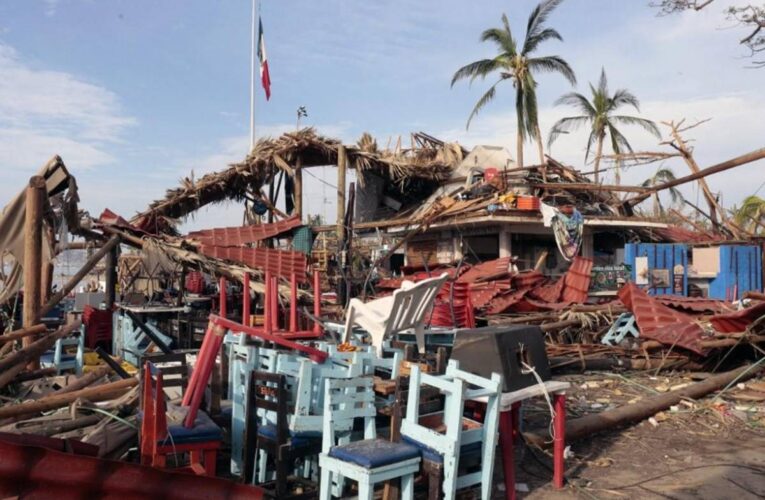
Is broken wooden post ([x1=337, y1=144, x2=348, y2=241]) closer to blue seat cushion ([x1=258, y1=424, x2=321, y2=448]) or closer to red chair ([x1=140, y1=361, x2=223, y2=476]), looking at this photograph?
blue seat cushion ([x1=258, y1=424, x2=321, y2=448])

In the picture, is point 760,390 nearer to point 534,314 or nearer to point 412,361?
point 534,314

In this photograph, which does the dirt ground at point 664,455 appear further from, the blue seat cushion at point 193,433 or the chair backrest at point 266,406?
the blue seat cushion at point 193,433

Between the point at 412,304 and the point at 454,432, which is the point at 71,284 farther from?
the point at 454,432

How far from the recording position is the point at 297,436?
4.85 meters

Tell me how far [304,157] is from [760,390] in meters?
10.6

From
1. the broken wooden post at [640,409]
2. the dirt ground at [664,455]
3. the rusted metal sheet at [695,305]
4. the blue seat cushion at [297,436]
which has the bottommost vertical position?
the dirt ground at [664,455]

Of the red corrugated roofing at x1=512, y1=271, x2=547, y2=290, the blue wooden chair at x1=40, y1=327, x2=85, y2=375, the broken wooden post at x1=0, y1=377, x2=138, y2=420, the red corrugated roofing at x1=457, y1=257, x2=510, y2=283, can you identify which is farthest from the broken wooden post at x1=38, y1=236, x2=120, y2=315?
the red corrugated roofing at x1=512, y1=271, x2=547, y2=290

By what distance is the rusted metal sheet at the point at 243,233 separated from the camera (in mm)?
14562

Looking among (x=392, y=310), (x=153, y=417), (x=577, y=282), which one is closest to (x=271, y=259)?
(x=577, y=282)

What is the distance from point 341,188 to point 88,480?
40.6ft

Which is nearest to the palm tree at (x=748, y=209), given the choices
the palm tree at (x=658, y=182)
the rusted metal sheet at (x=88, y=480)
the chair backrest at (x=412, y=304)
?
the palm tree at (x=658, y=182)

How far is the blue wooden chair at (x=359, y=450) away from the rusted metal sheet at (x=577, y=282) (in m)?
10.2

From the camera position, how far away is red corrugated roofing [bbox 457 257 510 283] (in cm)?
1412

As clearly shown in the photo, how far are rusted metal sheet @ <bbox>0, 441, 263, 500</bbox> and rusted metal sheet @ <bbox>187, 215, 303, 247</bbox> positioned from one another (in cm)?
1180
